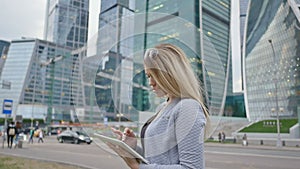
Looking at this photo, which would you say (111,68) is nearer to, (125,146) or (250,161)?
(125,146)

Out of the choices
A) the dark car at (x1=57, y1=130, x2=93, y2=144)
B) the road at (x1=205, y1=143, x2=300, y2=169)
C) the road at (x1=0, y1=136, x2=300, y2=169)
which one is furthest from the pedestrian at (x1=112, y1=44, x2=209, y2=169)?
the dark car at (x1=57, y1=130, x2=93, y2=144)

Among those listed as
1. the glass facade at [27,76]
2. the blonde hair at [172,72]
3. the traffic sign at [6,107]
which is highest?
the glass facade at [27,76]

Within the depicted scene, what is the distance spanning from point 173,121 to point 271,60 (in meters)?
75.4

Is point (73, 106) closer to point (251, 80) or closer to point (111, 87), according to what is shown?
point (111, 87)

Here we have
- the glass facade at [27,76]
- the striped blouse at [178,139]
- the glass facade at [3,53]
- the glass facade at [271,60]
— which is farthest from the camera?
the glass facade at [27,76]

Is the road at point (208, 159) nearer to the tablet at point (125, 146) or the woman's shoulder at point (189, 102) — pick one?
the tablet at point (125, 146)

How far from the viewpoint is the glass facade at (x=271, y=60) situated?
63919 mm

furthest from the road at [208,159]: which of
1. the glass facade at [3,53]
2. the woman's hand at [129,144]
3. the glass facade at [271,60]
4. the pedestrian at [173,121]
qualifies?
the glass facade at [3,53]

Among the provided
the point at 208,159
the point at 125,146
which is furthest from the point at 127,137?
the point at 208,159

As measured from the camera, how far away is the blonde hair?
4.39 ft


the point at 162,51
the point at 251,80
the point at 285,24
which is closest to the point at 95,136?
the point at 162,51

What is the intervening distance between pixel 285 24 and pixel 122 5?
7294 cm

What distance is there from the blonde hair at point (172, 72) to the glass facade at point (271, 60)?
62873mm

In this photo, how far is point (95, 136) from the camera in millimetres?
1427
